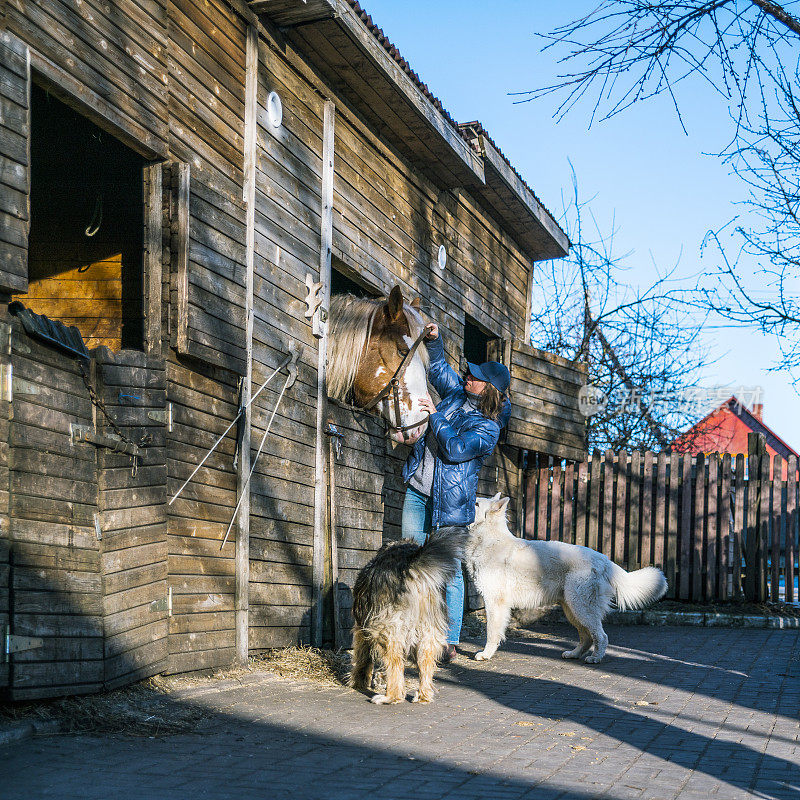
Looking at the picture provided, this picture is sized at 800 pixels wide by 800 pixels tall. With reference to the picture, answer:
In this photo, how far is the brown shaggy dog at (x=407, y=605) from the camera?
5.38 m

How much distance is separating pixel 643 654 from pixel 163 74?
612 centimetres

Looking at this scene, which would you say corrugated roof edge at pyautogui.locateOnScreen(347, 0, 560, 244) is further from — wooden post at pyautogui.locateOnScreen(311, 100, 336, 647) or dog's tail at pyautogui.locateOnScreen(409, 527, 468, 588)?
dog's tail at pyautogui.locateOnScreen(409, 527, 468, 588)

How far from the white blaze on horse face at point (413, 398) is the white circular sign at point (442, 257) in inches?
136

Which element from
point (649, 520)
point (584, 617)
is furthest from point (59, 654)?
point (649, 520)

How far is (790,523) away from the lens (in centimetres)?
1219

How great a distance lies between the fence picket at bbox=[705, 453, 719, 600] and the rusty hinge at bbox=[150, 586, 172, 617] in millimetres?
8765

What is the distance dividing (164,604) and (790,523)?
933 cm

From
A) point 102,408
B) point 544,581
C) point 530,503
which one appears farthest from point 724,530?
point 102,408

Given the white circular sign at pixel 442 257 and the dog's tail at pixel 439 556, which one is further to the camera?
the white circular sign at pixel 442 257

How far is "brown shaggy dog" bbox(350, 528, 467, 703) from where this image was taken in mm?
5379

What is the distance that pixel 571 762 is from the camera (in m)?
4.10

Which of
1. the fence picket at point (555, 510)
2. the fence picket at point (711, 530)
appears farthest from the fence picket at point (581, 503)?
the fence picket at point (711, 530)

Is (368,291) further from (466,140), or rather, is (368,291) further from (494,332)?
(494,332)

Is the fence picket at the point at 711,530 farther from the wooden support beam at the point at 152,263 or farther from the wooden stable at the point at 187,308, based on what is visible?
the wooden support beam at the point at 152,263
